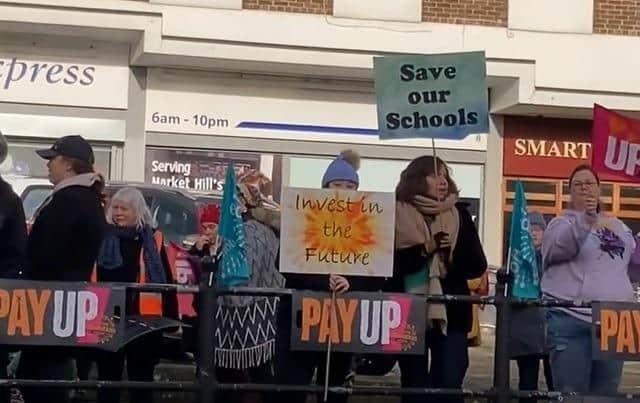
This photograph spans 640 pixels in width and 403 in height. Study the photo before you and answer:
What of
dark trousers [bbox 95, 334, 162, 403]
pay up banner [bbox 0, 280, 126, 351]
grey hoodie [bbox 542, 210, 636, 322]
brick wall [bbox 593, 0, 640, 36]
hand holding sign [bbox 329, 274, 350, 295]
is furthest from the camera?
brick wall [bbox 593, 0, 640, 36]

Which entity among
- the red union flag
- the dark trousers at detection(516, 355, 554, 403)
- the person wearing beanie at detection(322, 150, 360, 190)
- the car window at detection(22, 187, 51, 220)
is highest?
the red union flag

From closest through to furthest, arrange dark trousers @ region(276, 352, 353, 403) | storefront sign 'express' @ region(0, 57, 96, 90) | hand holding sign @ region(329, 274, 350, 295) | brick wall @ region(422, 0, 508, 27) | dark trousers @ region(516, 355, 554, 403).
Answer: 1. hand holding sign @ region(329, 274, 350, 295)
2. dark trousers @ region(276, 352, 353, 403)
3. dark trousers @ region(516, 355, 554, 403)
4. storefront sign 'express' @ region(0, 57, 96, 90)
5. brick wall @ region(422, 0, 508, 27)

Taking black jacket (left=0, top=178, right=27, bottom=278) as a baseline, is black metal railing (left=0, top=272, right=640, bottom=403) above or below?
below

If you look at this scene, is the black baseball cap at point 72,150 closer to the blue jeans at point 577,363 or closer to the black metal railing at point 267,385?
the black metal railing at point 267,385

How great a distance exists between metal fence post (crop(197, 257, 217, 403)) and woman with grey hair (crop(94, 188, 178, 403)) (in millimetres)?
1011

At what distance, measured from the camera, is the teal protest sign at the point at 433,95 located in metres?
6.97

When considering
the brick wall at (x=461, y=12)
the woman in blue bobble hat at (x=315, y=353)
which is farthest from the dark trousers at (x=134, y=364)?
the brick wall at (x=461, y=12)

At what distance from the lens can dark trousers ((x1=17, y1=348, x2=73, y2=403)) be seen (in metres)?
6.29

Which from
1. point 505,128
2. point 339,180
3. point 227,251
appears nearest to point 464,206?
point 339,180

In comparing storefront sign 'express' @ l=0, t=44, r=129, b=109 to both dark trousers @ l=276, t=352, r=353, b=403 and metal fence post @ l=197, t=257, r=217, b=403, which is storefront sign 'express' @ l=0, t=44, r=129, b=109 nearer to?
dark trousers @ l=276, t=352, r=353, b=403

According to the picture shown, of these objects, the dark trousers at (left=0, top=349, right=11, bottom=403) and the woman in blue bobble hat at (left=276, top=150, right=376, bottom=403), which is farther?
the woman in blue bobble hat at (left=276, top=150, right=376, bottom=403)

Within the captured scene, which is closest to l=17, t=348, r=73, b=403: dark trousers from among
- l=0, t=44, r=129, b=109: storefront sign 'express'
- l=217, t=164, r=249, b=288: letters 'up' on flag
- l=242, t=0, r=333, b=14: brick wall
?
l=217, t=164, r=249, b=288: letters 'up' on flag

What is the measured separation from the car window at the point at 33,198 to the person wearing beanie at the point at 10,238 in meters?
3.53

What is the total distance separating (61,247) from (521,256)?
2587mm
